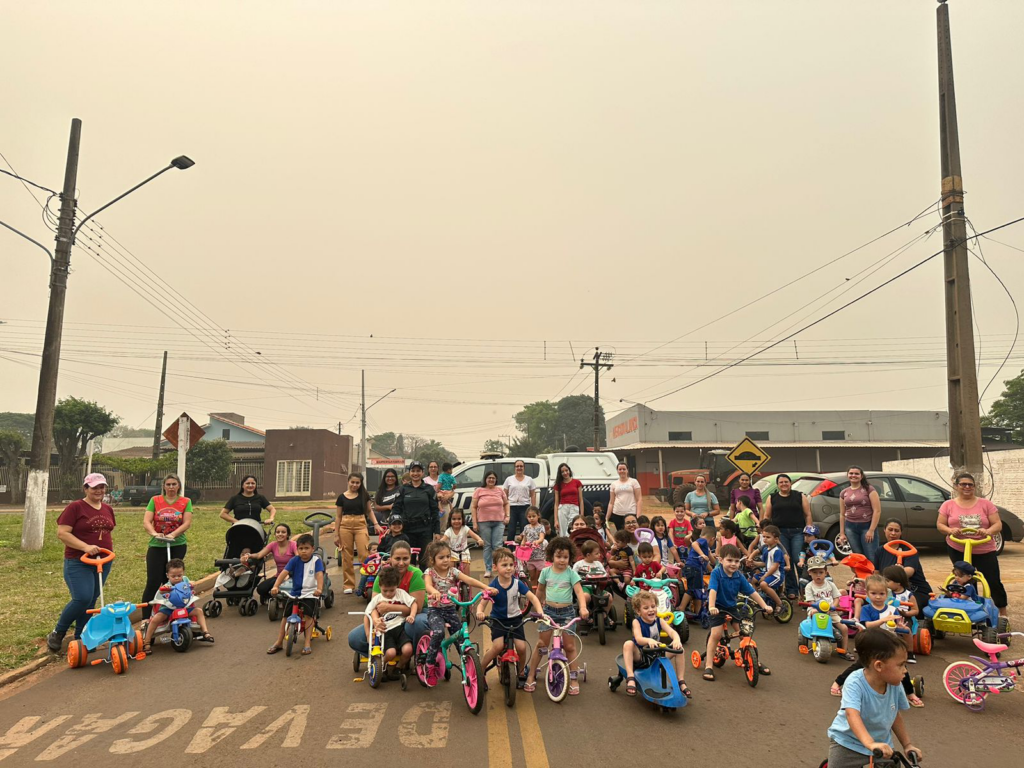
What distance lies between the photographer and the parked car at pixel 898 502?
537 inches

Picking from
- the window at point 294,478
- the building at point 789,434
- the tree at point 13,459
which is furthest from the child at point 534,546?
the window at point 294,478

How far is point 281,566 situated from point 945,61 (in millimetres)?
13735

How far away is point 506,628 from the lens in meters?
5.95

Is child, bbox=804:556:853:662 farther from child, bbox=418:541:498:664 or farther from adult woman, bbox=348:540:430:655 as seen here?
adult woman, bbox=348:540:430:655

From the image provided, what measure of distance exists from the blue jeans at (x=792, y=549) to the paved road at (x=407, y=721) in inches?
109

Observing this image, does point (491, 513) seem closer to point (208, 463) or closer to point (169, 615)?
point (169, 615)

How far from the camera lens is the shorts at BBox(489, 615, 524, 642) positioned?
595cm

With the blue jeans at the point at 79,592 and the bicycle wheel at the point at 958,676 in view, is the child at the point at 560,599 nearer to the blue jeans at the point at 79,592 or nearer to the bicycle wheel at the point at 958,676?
the bicycle wheel at the point at 958,676

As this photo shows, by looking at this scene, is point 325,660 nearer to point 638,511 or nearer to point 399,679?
point 399,679

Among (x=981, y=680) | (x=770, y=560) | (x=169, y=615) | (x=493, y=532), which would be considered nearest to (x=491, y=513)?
(x=493, y=532)

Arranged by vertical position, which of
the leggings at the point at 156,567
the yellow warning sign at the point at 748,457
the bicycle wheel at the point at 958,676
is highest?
the yellow warning sign at the point at 748,457

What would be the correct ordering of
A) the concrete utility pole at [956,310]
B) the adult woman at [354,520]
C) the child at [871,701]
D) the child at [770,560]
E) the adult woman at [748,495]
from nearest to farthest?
1. the child at [871,701]
2. the child at [770,560]
3. the adult woman at [354,520]
4. the concrete utility pole at [956,310]
5. the adult woman at [748,495]

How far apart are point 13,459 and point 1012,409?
211 ft

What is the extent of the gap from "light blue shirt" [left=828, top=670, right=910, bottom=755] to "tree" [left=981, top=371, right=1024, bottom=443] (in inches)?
2220
